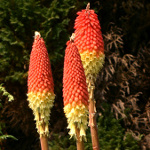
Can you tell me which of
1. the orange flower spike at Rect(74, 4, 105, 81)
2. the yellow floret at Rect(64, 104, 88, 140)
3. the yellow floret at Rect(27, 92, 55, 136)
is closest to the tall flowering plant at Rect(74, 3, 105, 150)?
the orange flower spike at Rect(74, 4, 105, 81)

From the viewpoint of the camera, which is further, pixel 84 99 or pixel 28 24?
pixel 28 24

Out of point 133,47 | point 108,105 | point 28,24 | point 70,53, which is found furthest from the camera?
point 133,47

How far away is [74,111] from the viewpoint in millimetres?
2506

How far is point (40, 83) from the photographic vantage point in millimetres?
2576

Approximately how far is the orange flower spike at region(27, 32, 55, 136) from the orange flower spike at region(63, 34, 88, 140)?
8.0 inches

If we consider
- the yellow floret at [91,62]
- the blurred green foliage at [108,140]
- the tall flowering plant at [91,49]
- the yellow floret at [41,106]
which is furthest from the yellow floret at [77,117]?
the blurred green foliage at [108,140]

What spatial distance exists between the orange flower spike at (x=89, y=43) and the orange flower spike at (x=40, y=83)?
582 mm

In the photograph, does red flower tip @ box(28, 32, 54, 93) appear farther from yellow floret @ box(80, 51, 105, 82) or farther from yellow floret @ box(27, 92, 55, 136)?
yellow floret @ box(80, 51, 105, 82)

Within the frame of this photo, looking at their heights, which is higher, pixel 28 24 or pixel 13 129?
pixel 28 24

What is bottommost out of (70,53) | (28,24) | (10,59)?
(70,53)

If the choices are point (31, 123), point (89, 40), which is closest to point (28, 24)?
point (31, 123)

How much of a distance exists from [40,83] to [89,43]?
2.66ft

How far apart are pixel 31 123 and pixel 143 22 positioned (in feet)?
12.9

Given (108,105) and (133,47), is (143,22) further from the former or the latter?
(108,105)
